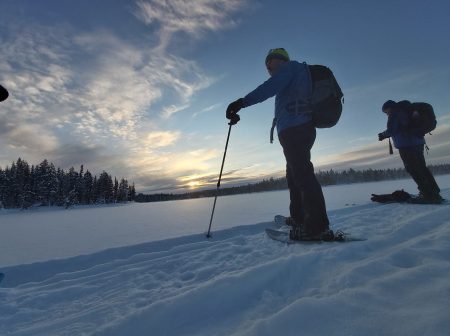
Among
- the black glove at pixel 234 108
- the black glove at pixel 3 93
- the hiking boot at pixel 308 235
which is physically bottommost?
the hiking boot at pixel 308 235

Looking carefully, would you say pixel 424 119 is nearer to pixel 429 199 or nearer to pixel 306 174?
pixel 429 199

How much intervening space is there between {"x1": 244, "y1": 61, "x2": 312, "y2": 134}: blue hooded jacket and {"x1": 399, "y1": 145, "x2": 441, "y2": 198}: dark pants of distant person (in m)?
4.66

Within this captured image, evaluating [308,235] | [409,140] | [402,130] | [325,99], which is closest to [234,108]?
[325,99]

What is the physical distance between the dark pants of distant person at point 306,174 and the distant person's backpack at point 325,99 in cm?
19

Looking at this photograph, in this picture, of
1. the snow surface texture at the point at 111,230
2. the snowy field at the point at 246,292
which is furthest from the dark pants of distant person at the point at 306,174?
the snow surface texture at the point at 111,230

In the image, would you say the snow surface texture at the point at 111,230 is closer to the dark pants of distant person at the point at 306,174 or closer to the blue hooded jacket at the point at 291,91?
the dark pants of distant person at the point at 306,174

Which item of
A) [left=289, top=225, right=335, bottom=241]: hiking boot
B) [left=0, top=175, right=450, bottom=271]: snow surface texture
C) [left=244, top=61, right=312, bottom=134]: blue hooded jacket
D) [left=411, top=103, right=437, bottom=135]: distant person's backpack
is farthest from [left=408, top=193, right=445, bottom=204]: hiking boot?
[left=244, top=61, right=312, bottom=134]: blue hooded jacket

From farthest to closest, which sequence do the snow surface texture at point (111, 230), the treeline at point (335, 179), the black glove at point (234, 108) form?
1. the treeline at point (335, 179)
2. the snow surface texture at point (111, 230)
3. the black glove at point (234, 108)

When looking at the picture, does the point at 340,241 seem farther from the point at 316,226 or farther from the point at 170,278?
the point at 170,278

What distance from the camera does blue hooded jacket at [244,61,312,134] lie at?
12.9 feet

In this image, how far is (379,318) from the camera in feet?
4.62

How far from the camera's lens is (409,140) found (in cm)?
705

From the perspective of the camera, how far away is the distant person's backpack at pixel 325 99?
3914mm

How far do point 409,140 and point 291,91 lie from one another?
4783 mm
